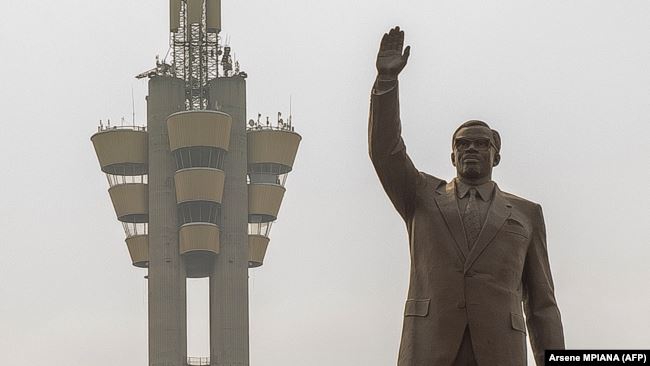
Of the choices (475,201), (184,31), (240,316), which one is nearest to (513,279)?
(475,201)

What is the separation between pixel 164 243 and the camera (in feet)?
340

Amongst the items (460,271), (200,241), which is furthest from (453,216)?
(200,241)

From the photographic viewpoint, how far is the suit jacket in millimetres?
10719

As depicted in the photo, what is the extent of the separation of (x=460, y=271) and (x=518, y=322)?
518 millimetres

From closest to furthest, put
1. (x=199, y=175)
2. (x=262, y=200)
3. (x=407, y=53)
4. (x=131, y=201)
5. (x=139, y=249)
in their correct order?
(x=407, y=53) < (x=199, y=175) < (x=131, y=201) < (x=139, y=249) < (x=262, y=200)

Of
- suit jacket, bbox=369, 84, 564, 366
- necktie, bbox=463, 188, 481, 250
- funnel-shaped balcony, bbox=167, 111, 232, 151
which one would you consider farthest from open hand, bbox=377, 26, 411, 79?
funnel-shaped balcony, bbox=167, 111, 232, 151

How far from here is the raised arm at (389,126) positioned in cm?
1079

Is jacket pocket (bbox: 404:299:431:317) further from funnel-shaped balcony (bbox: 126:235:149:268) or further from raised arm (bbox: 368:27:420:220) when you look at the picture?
funnel-shaped balcony (bbox: 126:235:149:268)

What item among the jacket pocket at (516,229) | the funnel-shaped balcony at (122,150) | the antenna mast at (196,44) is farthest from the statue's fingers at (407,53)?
the antenna mast at (196,44)

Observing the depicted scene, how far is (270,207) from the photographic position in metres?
107

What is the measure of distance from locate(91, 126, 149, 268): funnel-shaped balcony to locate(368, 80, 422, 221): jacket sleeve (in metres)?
94.8

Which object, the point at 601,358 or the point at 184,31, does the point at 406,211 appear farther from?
the point at 184,31

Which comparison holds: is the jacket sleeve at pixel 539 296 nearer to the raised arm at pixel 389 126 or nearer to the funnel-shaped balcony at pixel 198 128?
the raised arm at pixel 389 126

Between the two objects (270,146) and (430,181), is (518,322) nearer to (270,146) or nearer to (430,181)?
(430,181)
